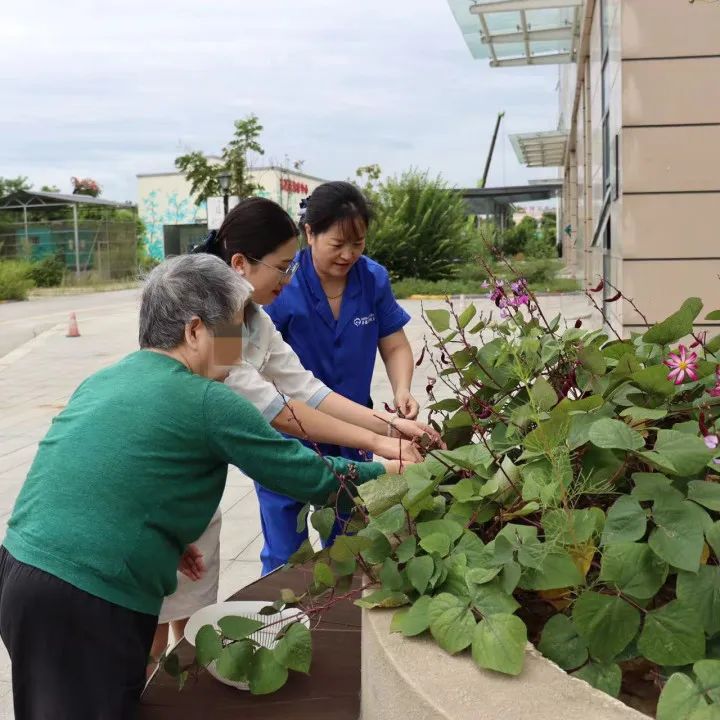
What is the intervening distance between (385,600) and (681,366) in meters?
0.65

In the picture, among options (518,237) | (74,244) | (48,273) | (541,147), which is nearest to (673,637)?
(541,147)

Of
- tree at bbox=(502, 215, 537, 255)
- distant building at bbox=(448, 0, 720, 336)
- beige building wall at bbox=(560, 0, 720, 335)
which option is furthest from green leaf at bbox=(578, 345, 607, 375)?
tree at bbox=(502, 215, 537, 255)

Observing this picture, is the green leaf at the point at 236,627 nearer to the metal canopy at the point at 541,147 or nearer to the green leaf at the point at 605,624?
the green leaf at the point at 605,624

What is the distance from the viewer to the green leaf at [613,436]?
4.41 feet

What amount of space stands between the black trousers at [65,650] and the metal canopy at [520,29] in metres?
10.6

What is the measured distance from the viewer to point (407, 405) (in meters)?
2.74

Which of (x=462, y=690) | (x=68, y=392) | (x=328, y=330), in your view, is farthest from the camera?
(x=68, y=392)

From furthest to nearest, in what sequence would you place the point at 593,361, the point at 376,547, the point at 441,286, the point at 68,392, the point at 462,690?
1. the point at 441,286
2. the point at 68,392
3. the point at 593,361
4. the point at 376,547
5. the point at 462,690

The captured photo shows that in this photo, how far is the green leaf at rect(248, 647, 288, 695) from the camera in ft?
5.13

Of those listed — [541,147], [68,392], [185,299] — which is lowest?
[68,392]

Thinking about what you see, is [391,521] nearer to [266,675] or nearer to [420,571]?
[420,571]

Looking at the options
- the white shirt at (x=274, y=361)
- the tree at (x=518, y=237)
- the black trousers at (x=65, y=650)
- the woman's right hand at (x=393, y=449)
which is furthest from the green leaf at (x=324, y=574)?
the tree at (x=518, y=237)

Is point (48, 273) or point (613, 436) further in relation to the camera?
point (48, 273)

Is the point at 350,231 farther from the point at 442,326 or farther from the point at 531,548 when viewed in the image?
the point at 531,548
